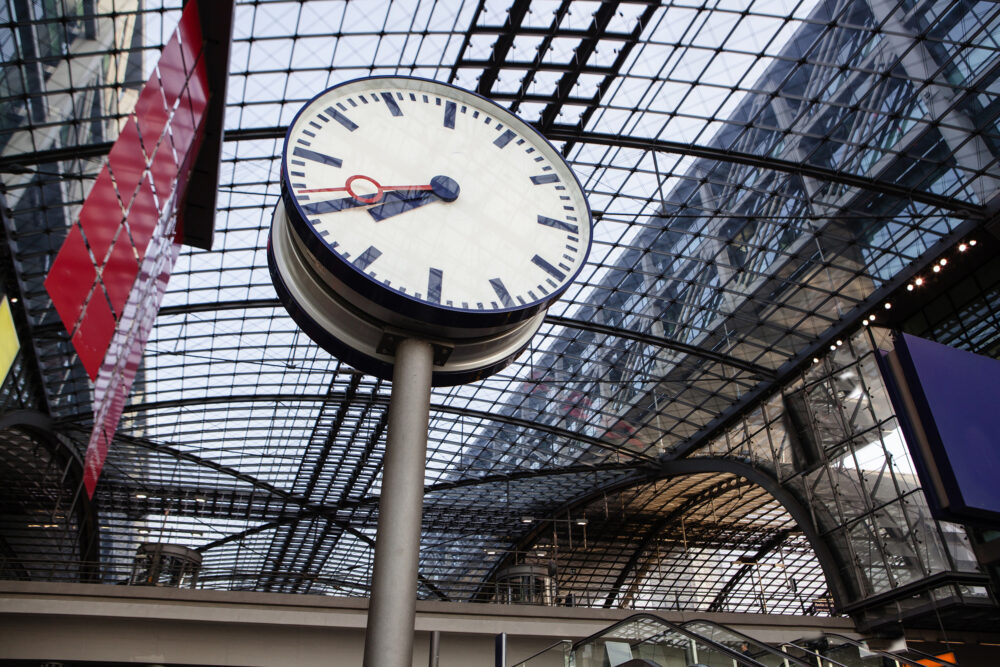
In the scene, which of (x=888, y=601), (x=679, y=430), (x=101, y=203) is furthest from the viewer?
(x=679, y=430)

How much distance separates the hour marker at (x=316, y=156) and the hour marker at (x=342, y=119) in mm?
600

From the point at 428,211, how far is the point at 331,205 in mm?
1093

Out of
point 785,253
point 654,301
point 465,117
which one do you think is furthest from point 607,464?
point 465,117

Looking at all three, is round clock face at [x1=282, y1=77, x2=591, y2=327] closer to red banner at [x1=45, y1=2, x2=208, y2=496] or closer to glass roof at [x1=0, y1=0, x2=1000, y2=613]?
red banner at [x1=45, y1=2, x2=208, y2=496]

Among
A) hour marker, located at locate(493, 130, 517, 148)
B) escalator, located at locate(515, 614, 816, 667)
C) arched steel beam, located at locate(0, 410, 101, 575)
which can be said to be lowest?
escalator, located at locate(515, 614, 816, 667)

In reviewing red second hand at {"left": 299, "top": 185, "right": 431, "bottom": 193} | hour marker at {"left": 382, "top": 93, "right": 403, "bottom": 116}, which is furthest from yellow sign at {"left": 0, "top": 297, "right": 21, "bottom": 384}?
red second hand at {"left": 299, "top": 185, "right": 431, "bottom": 193}

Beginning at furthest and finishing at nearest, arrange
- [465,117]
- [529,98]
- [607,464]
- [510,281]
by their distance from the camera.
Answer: [607,464] → [529,98] → [465,117] → [510,281]

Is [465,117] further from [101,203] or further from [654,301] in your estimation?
[654,301]

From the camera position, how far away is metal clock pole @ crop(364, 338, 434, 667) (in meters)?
6.54

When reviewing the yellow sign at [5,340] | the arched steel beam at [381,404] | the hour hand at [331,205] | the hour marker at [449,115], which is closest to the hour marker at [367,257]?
the hour hand at [331,205]

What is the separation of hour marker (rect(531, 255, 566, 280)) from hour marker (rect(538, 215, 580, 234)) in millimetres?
595

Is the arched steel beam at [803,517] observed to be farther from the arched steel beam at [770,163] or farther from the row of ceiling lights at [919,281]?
the arched steel beam at [770,163]

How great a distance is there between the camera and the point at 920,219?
24094mm

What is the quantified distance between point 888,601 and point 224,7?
80.4 ft
